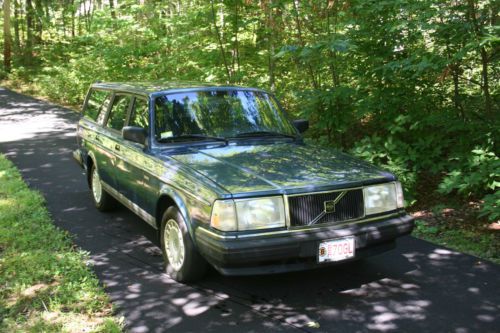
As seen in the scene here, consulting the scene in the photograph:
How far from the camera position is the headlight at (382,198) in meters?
4.25

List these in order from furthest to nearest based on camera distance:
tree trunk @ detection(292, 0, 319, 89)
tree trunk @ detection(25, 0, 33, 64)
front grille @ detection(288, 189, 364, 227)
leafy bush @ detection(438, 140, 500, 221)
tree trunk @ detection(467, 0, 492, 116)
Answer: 1. tree trunk @ detection(25, 0, 33, 64)
2. tree trunk @ detection(292, 0, 319, 89)
3. tree trunk @ detection(467, 0, 492, 116)
4. leafy bush @ detection(438, 140, 500, 221)
5. front grille @ detection(288, 189, 364, 227)

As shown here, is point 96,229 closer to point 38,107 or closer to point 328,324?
point 328,324

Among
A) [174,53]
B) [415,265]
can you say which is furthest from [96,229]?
[174,53]

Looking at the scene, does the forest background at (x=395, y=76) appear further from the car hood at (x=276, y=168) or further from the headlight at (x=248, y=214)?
the headlight at (x=248, y=214)

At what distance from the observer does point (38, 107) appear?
63.9 ft

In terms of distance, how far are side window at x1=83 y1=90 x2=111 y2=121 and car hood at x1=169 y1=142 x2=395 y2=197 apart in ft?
7.40

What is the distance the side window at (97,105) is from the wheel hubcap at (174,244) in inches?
101

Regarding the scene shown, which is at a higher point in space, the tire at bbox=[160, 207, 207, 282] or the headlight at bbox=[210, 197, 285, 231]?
the headlight at bbox=[210, 197, 285, 231]

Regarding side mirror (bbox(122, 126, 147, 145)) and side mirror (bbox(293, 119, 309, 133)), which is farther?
side mirror (bbox(293, 119, 309, 133))

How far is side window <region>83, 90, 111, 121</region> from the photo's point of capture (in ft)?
21.8

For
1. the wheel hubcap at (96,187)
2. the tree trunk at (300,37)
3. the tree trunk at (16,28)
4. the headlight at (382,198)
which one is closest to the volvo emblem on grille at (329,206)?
the headlight at (382,198)

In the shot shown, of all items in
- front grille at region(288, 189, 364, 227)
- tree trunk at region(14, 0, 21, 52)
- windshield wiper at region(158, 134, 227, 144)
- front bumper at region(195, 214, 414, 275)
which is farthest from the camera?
tree trunk at region(14, 0, 21, 52)

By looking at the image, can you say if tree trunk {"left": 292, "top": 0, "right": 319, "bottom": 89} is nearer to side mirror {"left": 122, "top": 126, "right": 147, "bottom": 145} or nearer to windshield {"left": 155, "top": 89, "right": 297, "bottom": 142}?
windshield {"left": 155, "top": 89, "right": 297, "bottom": 142}

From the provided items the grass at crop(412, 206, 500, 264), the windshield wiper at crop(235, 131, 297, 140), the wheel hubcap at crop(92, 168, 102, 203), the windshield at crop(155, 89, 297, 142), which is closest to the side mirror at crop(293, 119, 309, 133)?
the windshield at crop(155, 89, 297, 142)
